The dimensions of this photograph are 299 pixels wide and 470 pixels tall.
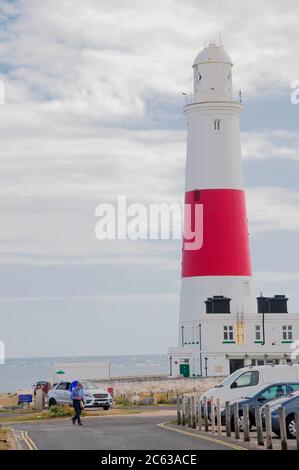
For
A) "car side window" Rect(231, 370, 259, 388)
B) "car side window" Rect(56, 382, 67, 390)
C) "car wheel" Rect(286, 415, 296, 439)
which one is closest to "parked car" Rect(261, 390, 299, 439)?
"car wheel" Rect(286, 415, 296, 439)

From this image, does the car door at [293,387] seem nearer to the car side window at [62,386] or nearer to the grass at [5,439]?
the grass at [5,439]

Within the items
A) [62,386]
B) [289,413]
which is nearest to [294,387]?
[289,413]

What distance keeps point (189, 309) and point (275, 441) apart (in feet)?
147

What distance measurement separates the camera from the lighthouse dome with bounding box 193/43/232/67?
73562 mm

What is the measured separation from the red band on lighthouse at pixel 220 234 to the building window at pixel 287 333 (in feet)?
32.4

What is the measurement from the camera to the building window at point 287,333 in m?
77.6

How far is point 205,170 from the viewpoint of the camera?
69562 mm

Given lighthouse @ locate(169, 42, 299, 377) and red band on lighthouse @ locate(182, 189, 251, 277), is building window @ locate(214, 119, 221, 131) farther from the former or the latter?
red band on lighthouse @ locate(182, 189, 251, 277)

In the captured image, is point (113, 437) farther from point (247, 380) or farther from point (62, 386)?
point (62, 386)

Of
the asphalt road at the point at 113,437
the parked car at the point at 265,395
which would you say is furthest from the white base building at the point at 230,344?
the parked car at the point at 265,395

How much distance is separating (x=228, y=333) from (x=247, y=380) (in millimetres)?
39337

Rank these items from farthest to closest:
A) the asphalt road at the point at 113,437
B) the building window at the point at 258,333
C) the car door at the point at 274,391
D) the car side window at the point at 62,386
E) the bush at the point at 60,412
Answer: the building window at the point at 258,333, the car side window at the point at 62,386, the bush at the point at 60,412, the car door at the point at 274,391, the asphalt road at the point at 113,437
